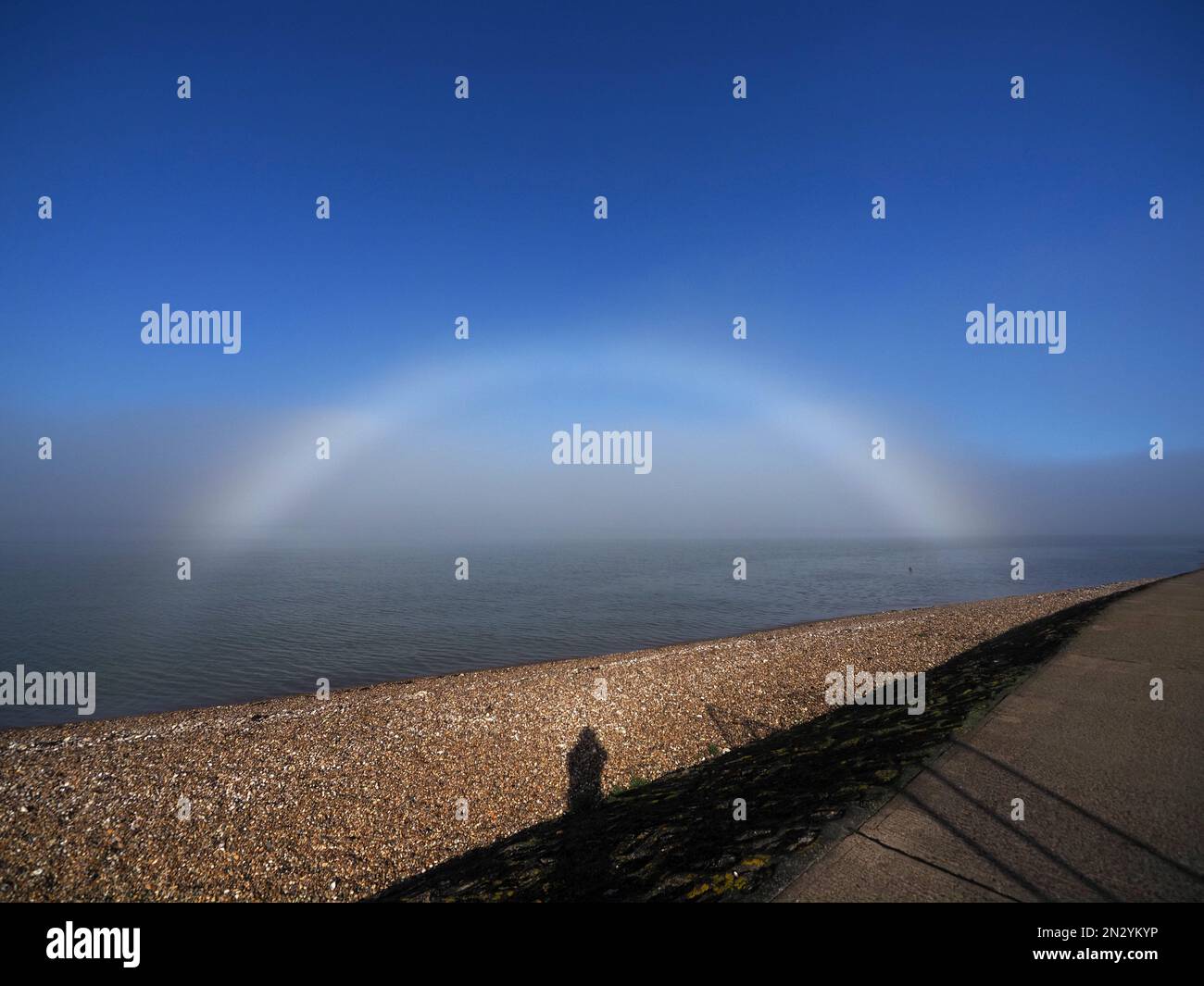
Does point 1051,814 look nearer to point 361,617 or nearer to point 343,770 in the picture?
point 343,770

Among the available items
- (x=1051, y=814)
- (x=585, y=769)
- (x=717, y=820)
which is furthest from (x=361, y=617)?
(x=1051, y=814)

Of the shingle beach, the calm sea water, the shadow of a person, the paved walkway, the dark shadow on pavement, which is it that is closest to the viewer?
the paved walkway

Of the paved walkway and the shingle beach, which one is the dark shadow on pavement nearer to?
the paved walkway

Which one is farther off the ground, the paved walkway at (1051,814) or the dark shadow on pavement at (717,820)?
the paved walkway at (1051,814)

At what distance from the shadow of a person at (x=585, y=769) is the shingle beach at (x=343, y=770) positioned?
21 cm

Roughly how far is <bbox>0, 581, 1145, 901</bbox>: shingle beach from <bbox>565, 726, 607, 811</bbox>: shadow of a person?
0.68 ft

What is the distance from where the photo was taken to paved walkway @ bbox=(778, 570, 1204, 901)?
169 inches

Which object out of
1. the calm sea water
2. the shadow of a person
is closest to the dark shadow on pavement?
the shadow of a person

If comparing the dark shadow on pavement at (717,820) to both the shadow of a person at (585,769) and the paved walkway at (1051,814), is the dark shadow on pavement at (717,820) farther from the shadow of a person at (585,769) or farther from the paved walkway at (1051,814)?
the paved walkway at (1051,814)

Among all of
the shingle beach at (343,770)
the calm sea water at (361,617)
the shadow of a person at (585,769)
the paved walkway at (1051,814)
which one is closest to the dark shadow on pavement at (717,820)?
the shadow of a person at (585,769)

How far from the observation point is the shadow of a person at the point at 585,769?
34.0 ft

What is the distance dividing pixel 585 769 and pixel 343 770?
16.1 ft

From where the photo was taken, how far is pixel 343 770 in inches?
452
